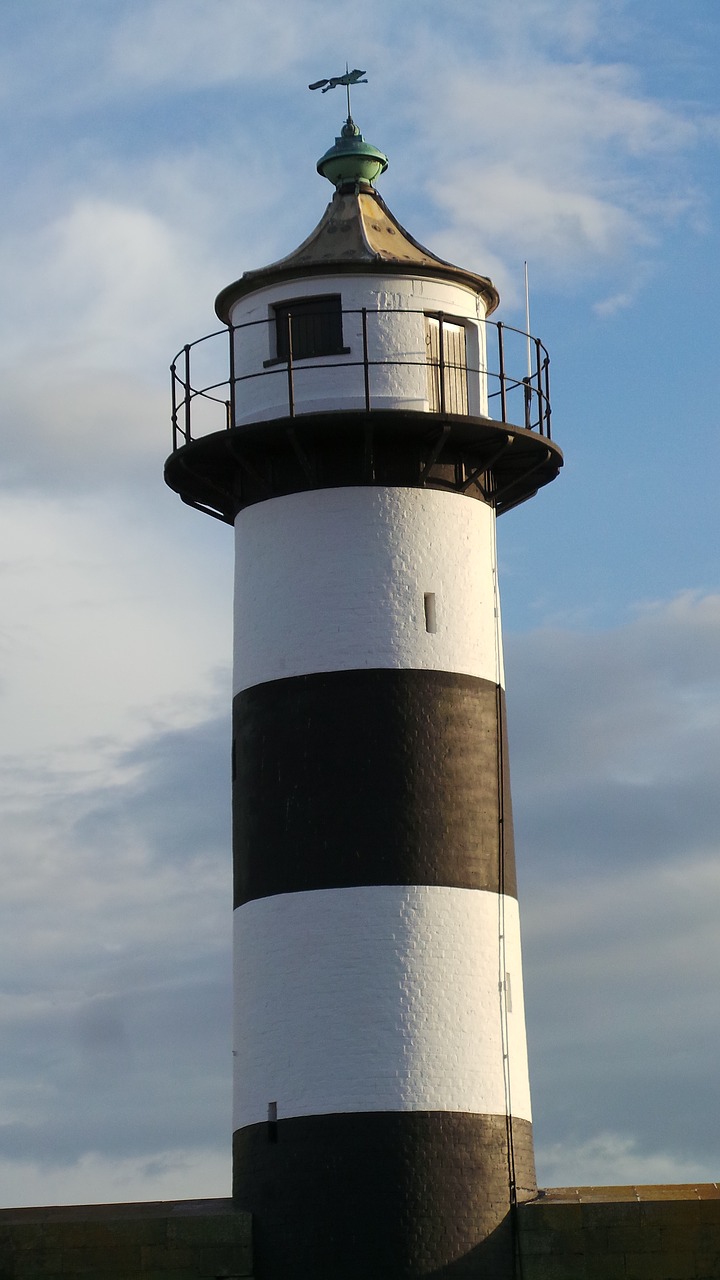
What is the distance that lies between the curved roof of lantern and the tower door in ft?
2.13

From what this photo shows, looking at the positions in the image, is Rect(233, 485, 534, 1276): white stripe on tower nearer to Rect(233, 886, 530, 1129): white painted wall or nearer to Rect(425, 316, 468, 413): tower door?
Rect(233, 886, 530, 1129): white painted wall

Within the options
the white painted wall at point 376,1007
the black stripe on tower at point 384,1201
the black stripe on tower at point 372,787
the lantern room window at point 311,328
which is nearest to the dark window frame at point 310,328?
the lantern room window at point 311,328

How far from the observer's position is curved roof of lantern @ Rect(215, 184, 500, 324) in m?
31.4

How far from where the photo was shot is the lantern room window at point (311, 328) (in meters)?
31.3

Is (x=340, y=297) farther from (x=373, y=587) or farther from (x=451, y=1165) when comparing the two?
(x=451, y=1165)

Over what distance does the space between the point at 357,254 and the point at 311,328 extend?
110 centimetres

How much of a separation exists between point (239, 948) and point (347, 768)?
105 inches

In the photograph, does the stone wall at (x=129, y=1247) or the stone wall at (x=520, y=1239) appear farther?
the stone wall at (x=129, y=1247)

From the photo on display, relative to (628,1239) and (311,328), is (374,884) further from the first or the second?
(311,328)

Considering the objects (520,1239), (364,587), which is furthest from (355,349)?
(520,1239)

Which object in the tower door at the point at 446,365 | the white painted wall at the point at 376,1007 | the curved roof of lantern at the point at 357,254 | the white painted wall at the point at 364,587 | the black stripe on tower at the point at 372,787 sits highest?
the curved roof of lantern at the point at 357,254

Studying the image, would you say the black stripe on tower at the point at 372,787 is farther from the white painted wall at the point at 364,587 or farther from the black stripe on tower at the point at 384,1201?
the black stripe on tower at the point at 384,1201

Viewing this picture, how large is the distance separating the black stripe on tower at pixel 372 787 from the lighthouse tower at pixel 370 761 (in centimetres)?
3

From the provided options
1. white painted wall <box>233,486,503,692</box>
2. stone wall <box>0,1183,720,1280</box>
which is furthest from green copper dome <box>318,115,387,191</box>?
stone wall <box>0,1183,720,1280</box>
